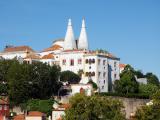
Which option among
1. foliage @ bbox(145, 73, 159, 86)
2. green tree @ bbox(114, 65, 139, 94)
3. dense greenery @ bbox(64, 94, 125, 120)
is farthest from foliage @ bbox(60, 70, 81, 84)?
dense greenery @ bbox(64, 94, 125, 120)

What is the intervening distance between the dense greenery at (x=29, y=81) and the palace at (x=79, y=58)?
34.1 ft

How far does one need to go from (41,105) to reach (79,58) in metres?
23.3

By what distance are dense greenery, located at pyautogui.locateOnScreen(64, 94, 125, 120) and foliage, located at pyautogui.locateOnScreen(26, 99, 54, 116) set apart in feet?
60.7

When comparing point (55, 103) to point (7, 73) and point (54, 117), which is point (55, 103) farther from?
point (7, 73)

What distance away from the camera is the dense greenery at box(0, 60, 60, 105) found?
100000 mm

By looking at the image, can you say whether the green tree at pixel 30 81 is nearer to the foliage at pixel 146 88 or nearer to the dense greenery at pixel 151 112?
the foliage at pixel 146 88

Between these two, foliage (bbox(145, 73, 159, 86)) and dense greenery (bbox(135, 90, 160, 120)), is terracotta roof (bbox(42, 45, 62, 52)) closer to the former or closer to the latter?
foliage (bbox(145, 73, 159, 86))

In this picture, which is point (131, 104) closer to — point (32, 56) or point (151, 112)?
point (151, 112)

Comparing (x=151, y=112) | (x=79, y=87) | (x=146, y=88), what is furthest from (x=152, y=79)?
(x=151, y=112)

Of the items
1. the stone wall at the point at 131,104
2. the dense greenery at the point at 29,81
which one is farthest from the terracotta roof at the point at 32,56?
the stone wall at the point at 131,104

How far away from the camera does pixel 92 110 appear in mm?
75250

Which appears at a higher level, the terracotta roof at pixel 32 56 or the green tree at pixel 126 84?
the terracotta roof at pixel 32 56

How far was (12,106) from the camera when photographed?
9994 cm

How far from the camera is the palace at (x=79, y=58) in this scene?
377 feet
